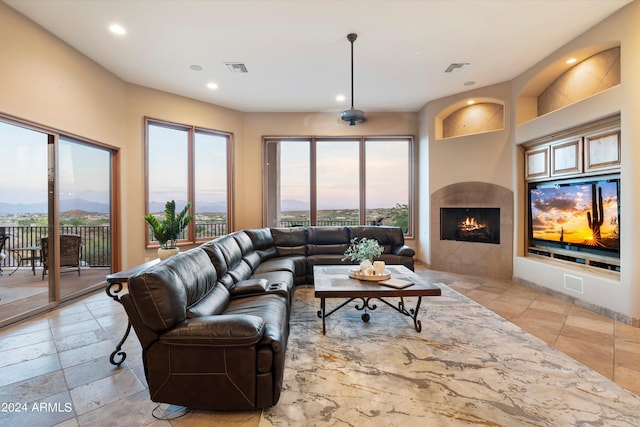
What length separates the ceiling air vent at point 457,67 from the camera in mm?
4512

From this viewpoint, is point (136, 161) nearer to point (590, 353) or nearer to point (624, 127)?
point (590, 353)

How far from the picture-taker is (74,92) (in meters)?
4.04

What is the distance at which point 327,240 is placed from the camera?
5453 millimetres

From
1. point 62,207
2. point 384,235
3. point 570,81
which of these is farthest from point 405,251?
point 62,207

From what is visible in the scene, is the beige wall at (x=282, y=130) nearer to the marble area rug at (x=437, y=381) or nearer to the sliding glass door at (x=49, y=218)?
the sliding glass door at (x=49, y=218)

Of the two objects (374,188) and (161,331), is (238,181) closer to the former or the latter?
(374,188)

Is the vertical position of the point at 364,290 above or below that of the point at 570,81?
below

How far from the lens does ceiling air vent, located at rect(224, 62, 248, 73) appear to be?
14.8 feet

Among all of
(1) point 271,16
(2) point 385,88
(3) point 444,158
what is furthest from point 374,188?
(1) point 271,16

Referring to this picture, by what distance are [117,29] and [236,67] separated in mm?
1563

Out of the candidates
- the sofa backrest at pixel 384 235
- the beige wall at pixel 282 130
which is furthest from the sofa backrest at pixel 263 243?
the beige wall at pixel 282 130

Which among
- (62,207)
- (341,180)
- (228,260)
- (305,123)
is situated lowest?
(228,260)

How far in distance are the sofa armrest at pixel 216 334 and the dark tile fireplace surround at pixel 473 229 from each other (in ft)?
16.6

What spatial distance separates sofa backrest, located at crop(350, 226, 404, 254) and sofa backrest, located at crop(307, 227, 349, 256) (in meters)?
0.21
